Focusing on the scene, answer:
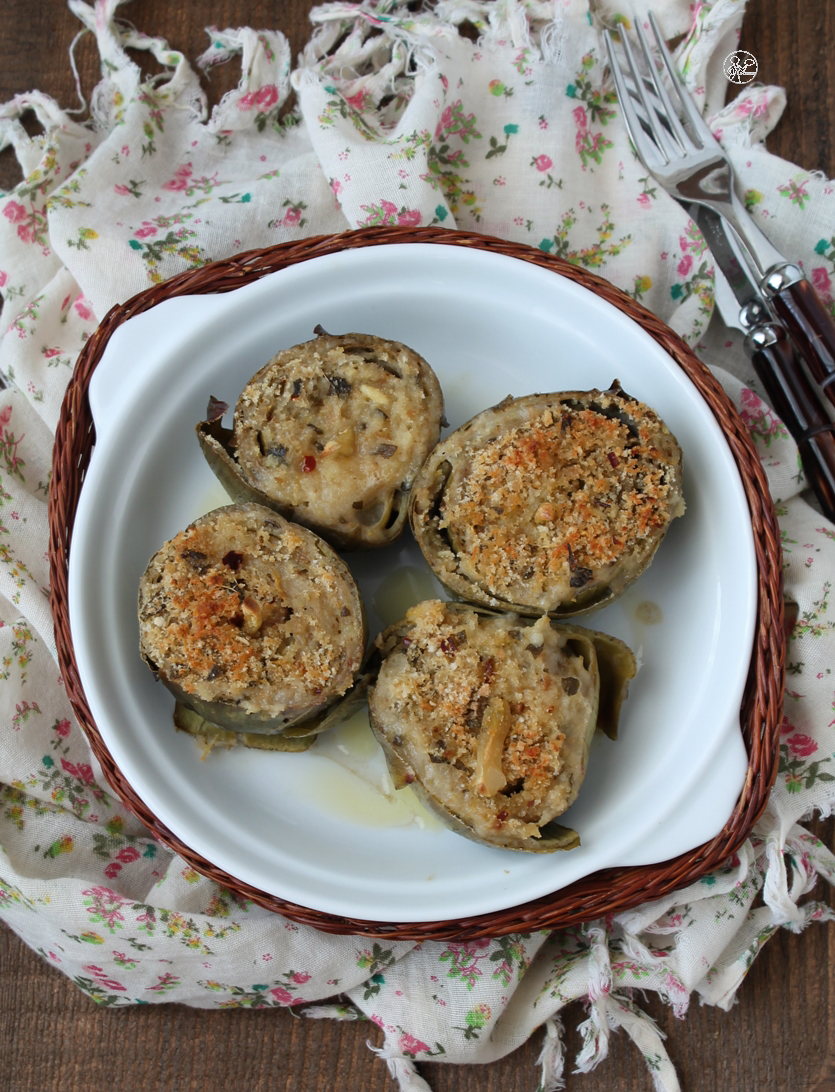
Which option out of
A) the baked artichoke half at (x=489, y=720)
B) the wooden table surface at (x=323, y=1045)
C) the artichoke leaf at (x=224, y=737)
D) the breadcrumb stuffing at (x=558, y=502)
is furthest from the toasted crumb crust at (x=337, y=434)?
the wooden table surface at (x=323, y=1045)

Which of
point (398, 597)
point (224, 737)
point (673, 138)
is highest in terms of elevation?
point (673, 138)

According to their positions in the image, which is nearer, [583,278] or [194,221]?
[583,278]

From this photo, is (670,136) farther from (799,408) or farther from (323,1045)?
(323,1045)

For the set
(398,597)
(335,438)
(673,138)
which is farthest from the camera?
(673,138)

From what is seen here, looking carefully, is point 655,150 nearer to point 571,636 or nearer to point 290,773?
point 571,636

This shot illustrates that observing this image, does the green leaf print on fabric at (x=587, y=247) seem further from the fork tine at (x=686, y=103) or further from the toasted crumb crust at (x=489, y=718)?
the toasted crumb crust at (x=489, y=718)

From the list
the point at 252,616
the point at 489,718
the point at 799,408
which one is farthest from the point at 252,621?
the point at 799,408

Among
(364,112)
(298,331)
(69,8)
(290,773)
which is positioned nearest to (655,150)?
(364,112)
